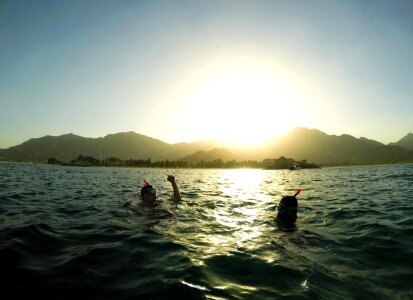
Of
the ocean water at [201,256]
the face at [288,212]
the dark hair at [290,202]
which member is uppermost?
the dark hair at [290,202]

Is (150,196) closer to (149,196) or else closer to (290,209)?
(149,196)

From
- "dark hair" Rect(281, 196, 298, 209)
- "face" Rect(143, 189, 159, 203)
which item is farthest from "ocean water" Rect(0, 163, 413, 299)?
"face" Rect(143, 189, 159, 203)

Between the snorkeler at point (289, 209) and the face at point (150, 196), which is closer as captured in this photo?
the snorkeler at point (289, 209)

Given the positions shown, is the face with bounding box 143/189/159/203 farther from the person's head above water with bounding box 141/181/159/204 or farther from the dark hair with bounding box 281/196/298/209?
the dark hair with bounding box 281/196/298/209

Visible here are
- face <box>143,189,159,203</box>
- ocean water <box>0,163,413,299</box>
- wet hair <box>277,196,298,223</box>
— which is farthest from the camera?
face <box>143,189,159,203</box>

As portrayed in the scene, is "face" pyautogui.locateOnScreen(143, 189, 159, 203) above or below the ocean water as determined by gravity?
above

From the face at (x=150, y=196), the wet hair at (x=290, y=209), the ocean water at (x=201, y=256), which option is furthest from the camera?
the face at (x=150, y=196)

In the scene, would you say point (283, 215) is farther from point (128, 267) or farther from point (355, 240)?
point (128, 267)

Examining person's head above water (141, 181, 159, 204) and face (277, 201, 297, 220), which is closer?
face (277, 201, 297, 220)

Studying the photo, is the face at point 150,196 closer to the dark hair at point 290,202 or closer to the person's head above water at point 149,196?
the person's head above water at point 149,196

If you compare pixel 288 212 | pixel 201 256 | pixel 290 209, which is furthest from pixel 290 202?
pixel 201 256

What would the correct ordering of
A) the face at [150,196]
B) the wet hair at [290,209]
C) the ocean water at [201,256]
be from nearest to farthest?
the ocean water at [201,256]
the wet hair at [290,209]
the face at [150,196]

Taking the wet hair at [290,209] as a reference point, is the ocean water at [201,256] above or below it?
below

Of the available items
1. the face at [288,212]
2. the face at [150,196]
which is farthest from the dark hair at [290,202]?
the face at [150,196]
